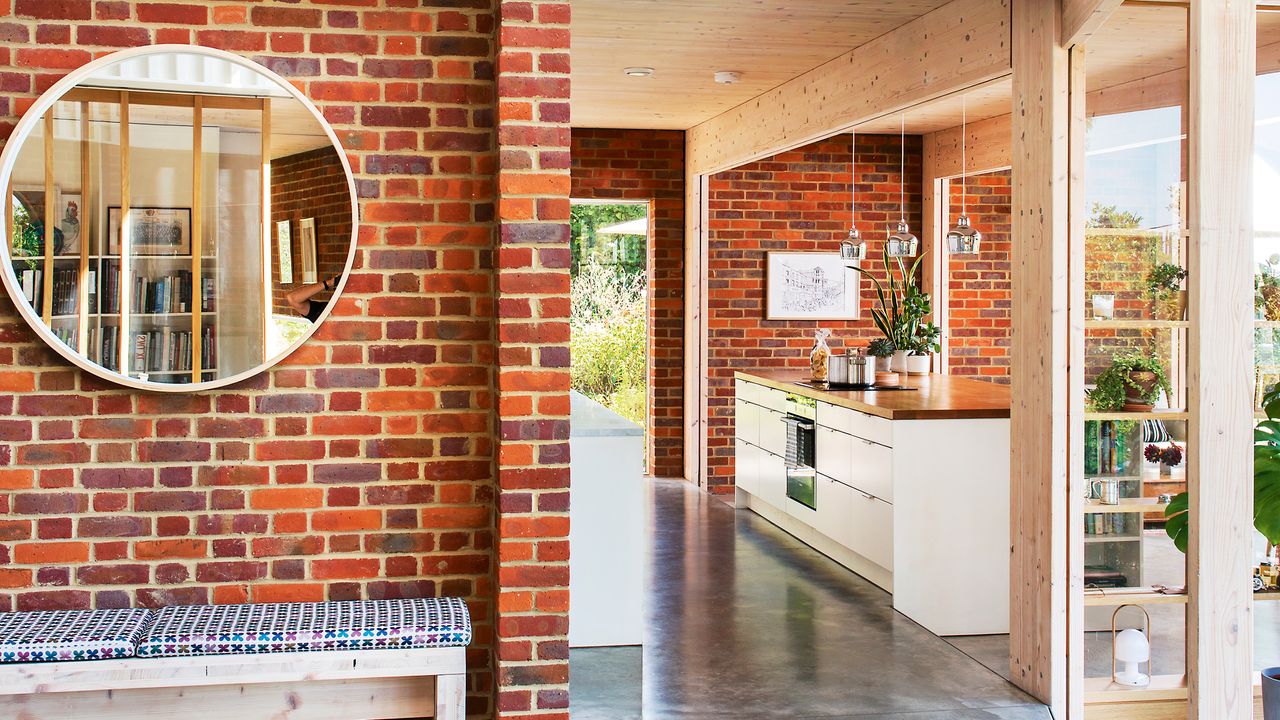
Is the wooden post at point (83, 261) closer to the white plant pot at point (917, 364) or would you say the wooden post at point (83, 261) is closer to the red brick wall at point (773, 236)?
the white plant pot at point (917, 364)

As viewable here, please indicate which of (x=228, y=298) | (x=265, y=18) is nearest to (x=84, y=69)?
(x=265, y=18)

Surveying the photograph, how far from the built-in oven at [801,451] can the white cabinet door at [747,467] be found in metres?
0.78

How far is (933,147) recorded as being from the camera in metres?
8.91

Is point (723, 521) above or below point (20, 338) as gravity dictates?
below

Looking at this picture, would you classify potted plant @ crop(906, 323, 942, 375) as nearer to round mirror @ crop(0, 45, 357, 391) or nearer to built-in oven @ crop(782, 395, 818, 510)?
built-in oven @ crop(782, 395, 818, 510)

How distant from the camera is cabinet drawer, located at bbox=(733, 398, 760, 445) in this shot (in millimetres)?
7551

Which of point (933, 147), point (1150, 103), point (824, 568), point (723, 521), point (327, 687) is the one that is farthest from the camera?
point (933, 147)

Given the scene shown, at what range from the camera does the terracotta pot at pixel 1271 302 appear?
409 cm

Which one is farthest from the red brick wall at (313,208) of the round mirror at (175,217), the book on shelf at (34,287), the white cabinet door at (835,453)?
the white cabinet door at (835,453)

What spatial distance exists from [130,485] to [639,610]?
5.48 feet

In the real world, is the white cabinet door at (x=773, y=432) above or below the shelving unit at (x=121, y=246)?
below

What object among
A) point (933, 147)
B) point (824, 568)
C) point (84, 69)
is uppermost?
point (933, 147)

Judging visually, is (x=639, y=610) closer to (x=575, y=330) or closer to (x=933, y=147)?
(x=575, y=330)

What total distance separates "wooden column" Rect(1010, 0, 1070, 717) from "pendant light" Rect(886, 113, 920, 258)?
2.70 metres
